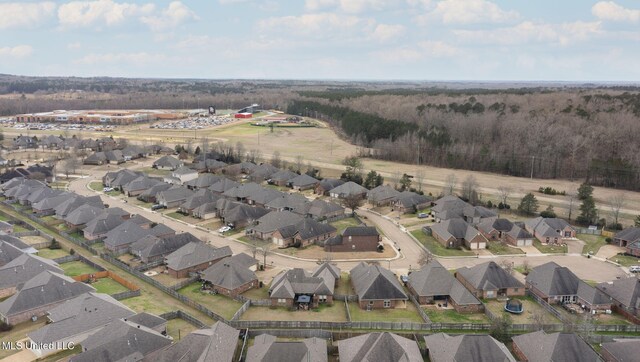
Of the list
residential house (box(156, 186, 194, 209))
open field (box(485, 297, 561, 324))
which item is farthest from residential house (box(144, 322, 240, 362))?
residential house (box(156, 186, 194, 209))

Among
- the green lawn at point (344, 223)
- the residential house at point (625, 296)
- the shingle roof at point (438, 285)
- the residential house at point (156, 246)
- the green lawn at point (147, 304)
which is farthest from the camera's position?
the green lawn at point (344, 223)

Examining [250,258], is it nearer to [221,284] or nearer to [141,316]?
[221,284]

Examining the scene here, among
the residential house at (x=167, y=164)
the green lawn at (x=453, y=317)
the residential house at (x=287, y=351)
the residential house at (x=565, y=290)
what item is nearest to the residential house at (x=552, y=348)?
the green lawn at (x=453, y=317)

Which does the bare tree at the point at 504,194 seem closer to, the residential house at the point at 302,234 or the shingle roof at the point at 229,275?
the residential house at the point at 302,234

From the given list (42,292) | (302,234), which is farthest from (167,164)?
(42,292)

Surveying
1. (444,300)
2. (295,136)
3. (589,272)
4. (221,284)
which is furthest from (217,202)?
(295,136)

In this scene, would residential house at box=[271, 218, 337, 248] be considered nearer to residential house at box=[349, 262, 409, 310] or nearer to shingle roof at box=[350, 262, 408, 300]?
shingle roof at box=[350, 262, 408, 300]
